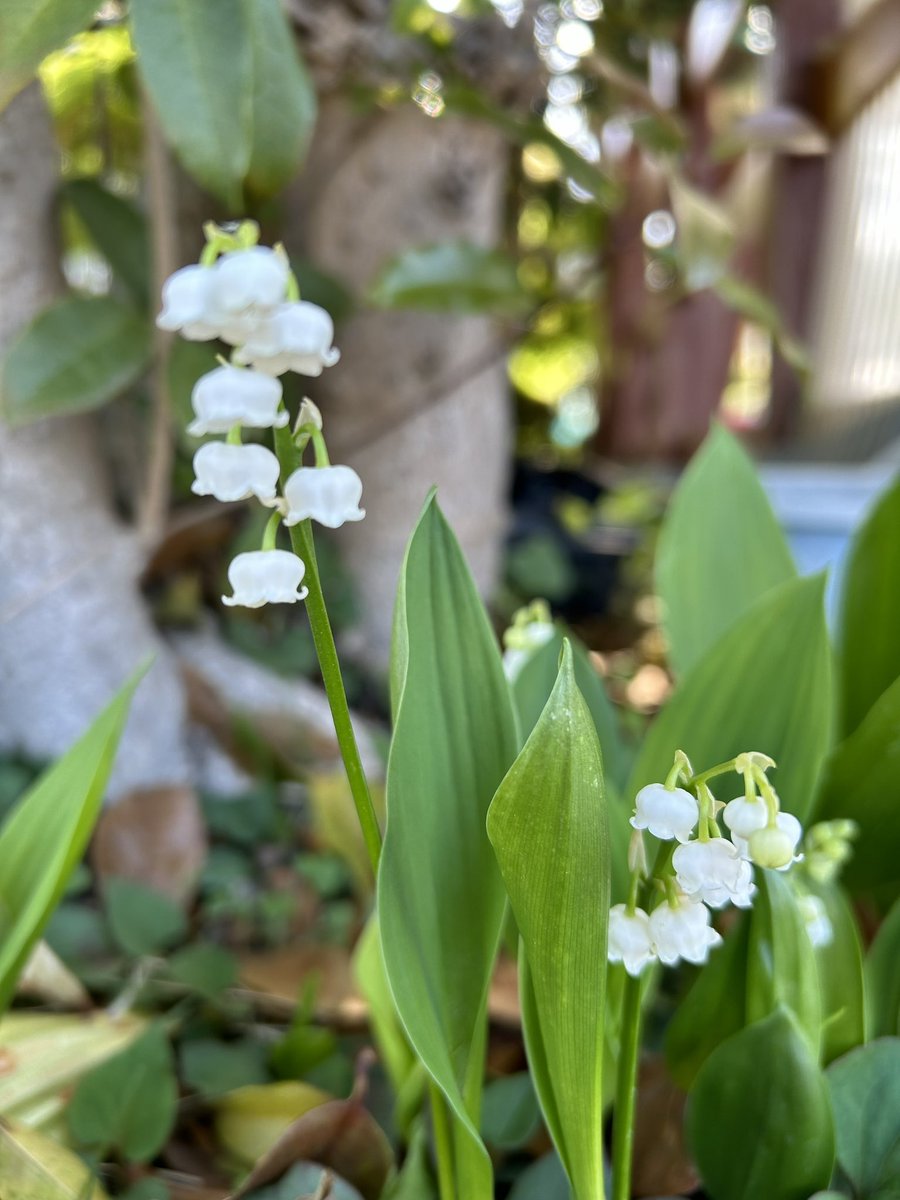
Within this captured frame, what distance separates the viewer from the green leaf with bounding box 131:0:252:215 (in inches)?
21.3

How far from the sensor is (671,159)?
0.98 meters

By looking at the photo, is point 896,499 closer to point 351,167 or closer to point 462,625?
point 462,625

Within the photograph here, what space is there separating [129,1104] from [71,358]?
0.58 m

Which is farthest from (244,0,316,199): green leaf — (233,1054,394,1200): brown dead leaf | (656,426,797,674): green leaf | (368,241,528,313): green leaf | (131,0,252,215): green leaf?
(233,1054,394,1200): brown dead leaf

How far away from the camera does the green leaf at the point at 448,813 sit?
0.34m

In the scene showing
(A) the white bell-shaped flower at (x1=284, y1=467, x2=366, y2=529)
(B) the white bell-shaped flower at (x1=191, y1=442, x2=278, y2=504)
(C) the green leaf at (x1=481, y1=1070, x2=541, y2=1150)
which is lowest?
(C) the green leaf at (x1=481, y1=1070, x2=541, y2=1150)

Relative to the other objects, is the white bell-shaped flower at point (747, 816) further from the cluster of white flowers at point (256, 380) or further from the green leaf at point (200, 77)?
the green leaf at point (200, 77)

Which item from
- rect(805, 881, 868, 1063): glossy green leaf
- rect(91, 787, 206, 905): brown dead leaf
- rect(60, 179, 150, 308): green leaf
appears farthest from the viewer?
rect(60, 179, 150, 308): green leaf

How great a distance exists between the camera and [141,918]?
0.69 meters

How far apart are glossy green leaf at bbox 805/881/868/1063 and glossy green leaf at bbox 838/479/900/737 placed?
19 centimetres

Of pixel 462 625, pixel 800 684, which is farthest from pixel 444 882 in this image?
pixel 800 684

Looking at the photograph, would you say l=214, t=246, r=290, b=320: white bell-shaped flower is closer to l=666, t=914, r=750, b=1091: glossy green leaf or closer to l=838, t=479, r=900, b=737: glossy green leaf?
l=666, t=914, r=750, b=1091: glossy green leaf

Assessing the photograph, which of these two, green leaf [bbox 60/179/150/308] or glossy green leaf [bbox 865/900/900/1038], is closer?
glossy green leaf [bbox 865/900/900/1038]

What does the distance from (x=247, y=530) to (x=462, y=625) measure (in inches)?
28.4
